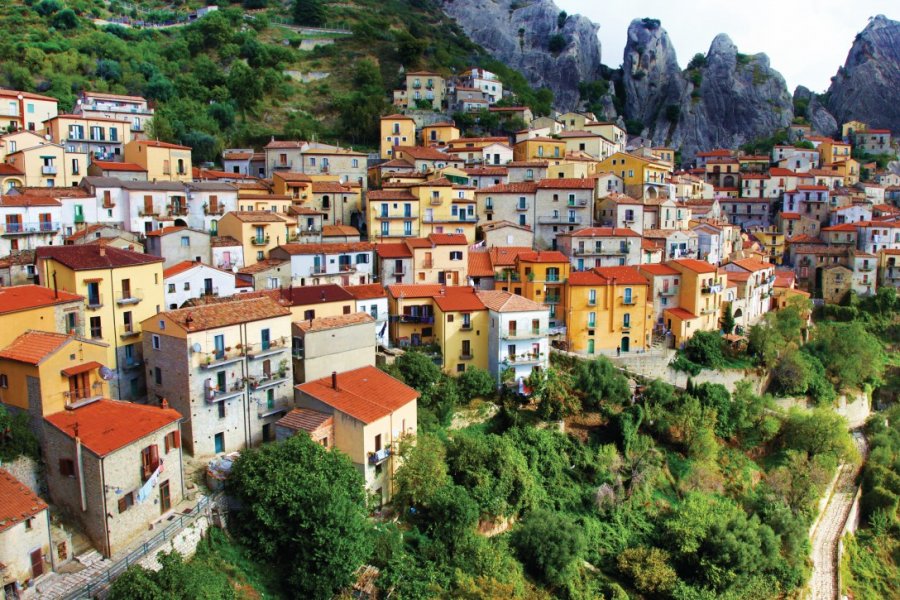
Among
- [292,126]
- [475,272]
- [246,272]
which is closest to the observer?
[246,272]

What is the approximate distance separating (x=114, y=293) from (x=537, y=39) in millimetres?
96909

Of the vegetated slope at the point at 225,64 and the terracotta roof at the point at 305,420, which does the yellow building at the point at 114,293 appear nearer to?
the terracotta roof at the point at 305,420

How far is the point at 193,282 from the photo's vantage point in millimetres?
35031

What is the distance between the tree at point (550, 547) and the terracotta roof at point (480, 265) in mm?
18470

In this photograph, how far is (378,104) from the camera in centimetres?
7425

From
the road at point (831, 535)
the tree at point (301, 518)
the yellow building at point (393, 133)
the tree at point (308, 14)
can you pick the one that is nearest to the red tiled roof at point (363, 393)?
the tree at point (301, 518)

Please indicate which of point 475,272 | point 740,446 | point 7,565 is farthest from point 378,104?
point 7,565

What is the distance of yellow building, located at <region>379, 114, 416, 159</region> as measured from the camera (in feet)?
220

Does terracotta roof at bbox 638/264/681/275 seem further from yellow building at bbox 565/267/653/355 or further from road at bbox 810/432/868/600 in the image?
road at bbox 810/432/868/600

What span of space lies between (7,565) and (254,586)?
23.3ft

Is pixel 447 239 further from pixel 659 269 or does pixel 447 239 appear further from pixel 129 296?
pixel 129 296

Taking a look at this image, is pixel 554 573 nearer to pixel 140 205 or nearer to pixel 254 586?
pixel 254 586

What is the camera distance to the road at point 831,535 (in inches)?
1315

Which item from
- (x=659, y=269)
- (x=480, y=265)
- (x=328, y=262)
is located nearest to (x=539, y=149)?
(x=659, y=269)
